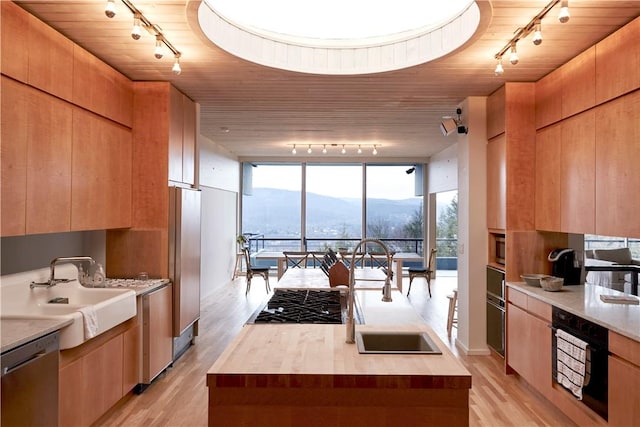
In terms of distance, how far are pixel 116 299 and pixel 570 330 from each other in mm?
3160

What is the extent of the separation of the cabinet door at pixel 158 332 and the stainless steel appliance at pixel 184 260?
100mm

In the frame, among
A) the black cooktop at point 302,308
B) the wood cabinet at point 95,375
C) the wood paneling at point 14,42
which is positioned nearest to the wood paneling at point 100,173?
the wood paneling at point 14,42

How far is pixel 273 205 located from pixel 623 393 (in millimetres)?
8346


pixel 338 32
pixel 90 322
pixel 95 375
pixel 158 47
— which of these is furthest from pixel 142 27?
pixel 95 375

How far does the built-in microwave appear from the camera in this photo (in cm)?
414

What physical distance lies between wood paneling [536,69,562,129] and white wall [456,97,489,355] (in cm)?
65

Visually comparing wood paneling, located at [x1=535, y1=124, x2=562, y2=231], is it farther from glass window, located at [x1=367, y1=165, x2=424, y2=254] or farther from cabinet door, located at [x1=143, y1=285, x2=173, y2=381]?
glass window, located at [x1=367, y1=165, x2=424, y2=254]

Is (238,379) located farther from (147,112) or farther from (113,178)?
(147,112)

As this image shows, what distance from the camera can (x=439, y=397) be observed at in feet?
5.75

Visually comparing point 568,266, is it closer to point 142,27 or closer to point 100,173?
point 142,27

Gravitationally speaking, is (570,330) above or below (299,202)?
below

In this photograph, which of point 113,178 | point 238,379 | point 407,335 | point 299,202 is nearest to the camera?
point 238,379

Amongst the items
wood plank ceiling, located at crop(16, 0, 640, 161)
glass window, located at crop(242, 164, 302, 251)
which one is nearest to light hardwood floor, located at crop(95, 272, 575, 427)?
wood plank ceiling, located at crop(16, 0, 640, 161)

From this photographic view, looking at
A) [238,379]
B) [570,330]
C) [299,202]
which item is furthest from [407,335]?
[299,202]
